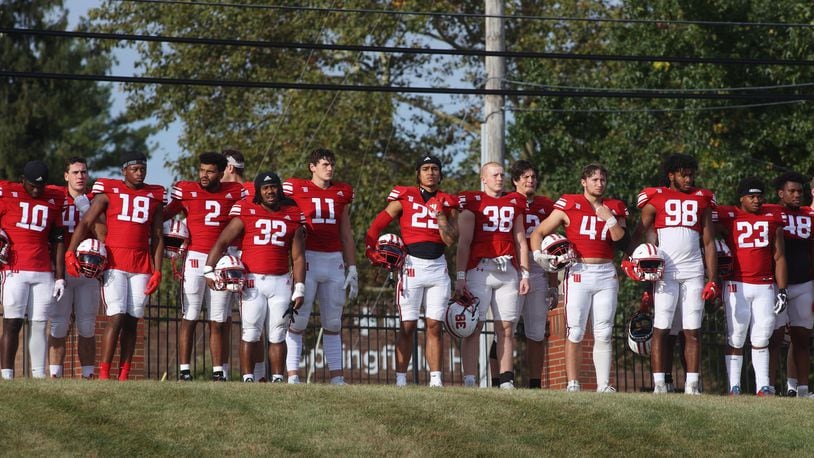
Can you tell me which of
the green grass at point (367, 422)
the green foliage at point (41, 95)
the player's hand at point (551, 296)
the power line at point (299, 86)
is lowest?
the green grass at point (367, 422)

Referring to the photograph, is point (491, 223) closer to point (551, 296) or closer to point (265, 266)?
point (551, 296)

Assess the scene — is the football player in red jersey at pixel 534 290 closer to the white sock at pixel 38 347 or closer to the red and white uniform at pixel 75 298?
the red and white uniform at pixel 75 298

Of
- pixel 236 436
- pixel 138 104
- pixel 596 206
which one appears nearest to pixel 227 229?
pixel 236 436

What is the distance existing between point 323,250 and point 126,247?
219cm

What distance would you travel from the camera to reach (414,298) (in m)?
14.9

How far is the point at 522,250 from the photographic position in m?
15.2

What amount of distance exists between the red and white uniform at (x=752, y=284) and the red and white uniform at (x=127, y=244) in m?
6.47

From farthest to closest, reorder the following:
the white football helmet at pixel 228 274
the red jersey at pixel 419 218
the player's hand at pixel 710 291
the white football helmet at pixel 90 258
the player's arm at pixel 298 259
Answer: the red jersey at pixel 419 218, the player's hand at pixel 710 291, the player's arm at pixel 298 259, the white football helmet at pixel 228 274, the white football helmet at pixel 90 258

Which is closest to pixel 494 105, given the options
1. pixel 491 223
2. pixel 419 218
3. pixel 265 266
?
pixel 491 223

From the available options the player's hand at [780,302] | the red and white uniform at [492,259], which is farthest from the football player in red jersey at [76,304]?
the player's hand at [780,302]

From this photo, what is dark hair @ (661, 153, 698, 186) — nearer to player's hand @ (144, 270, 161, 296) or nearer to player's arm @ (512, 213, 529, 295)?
player's arm @ (512, 213, 529, 295)

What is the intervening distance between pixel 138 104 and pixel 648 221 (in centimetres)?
2146

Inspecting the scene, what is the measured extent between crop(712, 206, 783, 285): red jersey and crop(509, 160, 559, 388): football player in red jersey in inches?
80.5

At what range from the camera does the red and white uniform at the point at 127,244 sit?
46.4 ft
